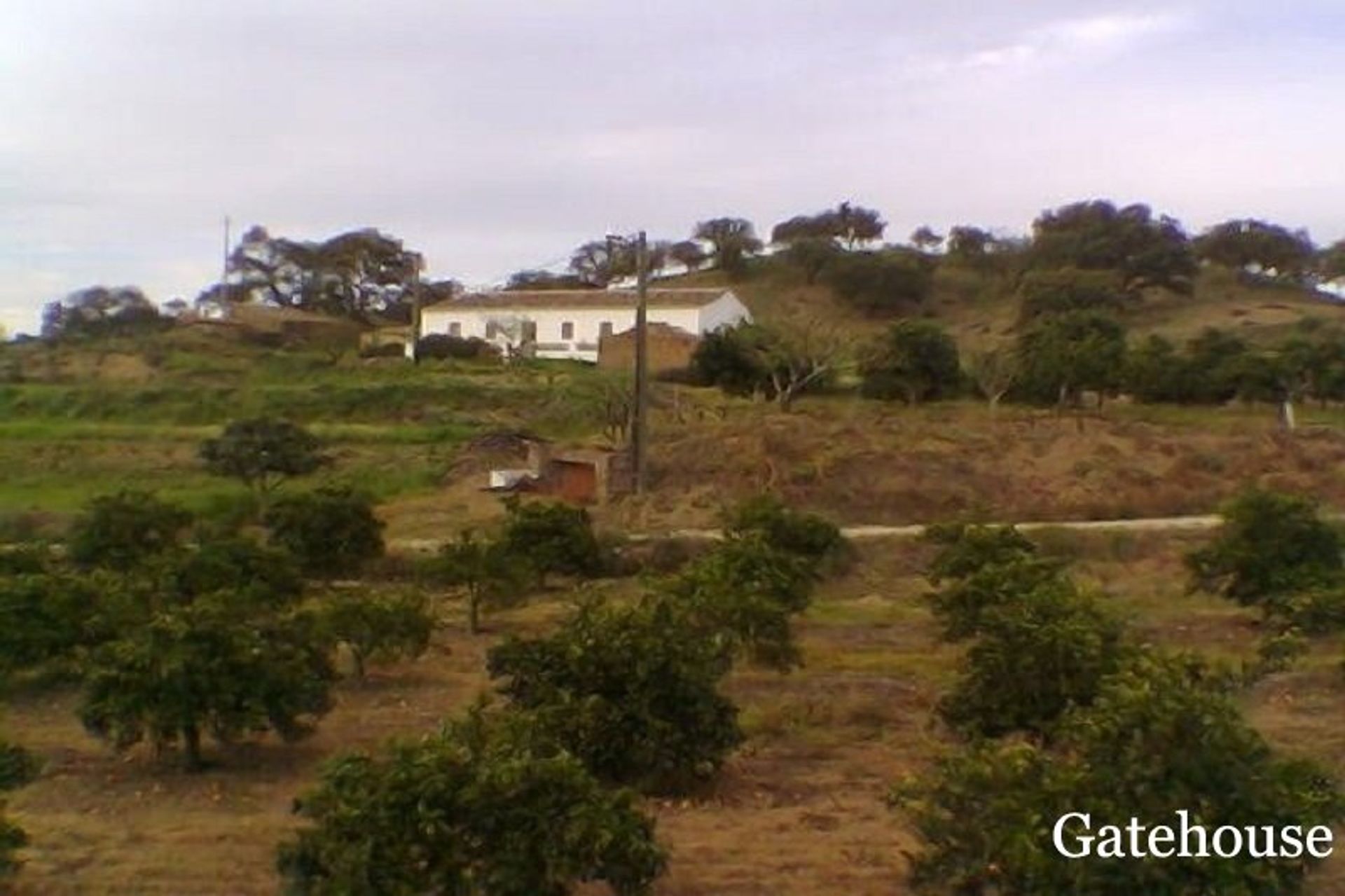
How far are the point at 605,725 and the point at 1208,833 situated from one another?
4346 millimetres

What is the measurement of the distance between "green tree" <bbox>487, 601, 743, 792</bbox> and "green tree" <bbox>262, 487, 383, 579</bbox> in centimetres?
1015

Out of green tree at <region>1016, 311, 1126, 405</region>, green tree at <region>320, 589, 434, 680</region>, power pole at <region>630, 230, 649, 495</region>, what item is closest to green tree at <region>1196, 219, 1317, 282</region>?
green tree at <region>1016, 311, 1126, 405</region>

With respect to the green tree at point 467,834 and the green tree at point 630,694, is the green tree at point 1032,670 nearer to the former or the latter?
the green tree at point 630,694

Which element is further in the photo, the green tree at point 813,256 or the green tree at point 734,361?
the green tree at point 813,256

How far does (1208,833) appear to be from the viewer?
6711 millimetres

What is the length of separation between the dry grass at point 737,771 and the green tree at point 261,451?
9.68 m

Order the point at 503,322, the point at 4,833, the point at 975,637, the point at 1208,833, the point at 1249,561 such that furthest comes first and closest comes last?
1. the point at 503,322
2. the point at 1249,561
3. the point at 975,637
4. the point at 4,833
5. the point at 1208,833

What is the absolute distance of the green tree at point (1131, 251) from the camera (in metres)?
60.0

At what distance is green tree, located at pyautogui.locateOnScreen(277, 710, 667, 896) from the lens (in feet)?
23.3

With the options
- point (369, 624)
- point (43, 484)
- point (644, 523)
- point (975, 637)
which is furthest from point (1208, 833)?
point (43, 484)

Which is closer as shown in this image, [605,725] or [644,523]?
[605,725]

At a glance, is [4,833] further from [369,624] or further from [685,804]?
[369,624]

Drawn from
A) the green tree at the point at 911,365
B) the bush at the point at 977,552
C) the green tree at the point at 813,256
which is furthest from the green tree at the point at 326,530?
the green tree at the point at 813,256

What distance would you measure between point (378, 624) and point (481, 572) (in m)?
3.26
